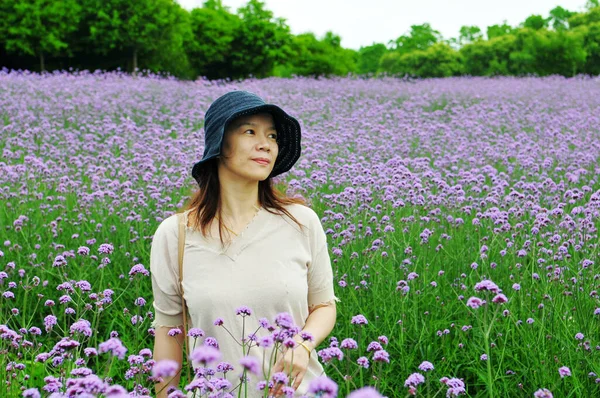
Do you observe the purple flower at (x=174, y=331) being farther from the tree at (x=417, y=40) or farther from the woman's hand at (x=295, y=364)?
the tree at (x=417, y=40)

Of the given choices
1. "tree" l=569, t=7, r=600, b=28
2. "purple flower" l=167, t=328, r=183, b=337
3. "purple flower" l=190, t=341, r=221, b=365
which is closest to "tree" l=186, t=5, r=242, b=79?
"tree" l=569, t=7, r=600, b=28

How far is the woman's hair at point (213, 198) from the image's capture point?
2.77 metres

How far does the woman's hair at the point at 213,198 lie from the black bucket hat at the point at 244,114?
0.04m

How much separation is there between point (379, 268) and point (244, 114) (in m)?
1.63

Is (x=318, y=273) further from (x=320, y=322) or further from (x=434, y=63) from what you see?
(x=434, y=63)

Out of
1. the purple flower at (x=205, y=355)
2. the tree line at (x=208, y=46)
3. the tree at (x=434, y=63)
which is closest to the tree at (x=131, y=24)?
the tree line at (x=208, y=46)

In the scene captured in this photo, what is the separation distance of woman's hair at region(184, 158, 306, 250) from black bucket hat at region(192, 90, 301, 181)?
0.04 metres

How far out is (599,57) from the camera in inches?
1382

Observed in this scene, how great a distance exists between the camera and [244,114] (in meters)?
2.67

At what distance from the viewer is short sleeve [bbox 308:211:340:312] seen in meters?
2.80

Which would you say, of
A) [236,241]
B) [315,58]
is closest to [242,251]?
[236,241]

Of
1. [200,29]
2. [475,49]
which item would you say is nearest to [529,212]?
[200,29]

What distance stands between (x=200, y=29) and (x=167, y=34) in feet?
Result: 18.9

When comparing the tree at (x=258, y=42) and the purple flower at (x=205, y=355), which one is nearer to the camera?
the purple flower at (x=205, y=355)
